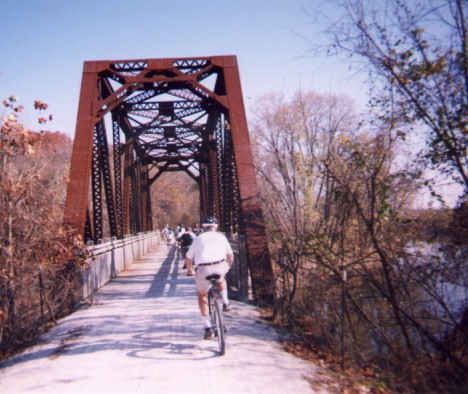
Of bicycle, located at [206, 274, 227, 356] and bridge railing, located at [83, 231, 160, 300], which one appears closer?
bicycle, located at [206, 274, 227, 356]

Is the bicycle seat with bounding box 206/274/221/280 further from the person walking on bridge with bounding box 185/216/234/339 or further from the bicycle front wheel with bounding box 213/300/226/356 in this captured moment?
the bicycle front wheel with bounding box 213/300/226/356

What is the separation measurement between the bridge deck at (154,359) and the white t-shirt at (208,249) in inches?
41.5

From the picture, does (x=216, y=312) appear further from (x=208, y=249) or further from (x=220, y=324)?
(x=208, y=249)

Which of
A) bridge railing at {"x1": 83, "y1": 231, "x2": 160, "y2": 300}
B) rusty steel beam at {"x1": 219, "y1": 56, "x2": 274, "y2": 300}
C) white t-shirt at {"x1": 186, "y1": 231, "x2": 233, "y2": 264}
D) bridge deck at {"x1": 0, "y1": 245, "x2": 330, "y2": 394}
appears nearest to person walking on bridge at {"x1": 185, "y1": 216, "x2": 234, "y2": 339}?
white t-shirt at {"x1": 186, "y1": 231, "x2": 233, "y2": 264}

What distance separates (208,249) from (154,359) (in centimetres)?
136

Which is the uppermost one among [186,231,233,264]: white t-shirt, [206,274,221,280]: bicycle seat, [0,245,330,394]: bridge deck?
[186,231,233,264]: white t-shirt

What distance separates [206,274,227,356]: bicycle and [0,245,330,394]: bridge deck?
177 millimetres

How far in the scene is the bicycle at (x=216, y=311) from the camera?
14.5ft

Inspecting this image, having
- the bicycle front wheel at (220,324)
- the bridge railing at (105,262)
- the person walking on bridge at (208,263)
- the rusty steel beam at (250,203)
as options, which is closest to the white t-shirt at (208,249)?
the person walking on bridge at (208,263)

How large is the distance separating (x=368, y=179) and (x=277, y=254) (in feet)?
8.59

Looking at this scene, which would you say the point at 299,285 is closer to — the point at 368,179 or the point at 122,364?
the point at 368,179

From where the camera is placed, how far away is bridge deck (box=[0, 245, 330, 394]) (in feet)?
12.0

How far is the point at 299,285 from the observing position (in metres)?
7.60

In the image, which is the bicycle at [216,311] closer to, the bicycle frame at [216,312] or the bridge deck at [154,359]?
the bicycle frame at [216,312]
